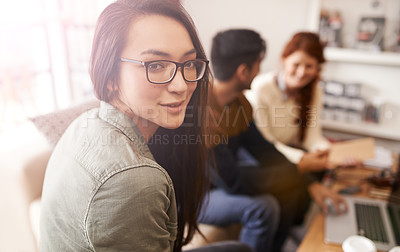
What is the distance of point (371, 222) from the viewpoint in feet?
3.75

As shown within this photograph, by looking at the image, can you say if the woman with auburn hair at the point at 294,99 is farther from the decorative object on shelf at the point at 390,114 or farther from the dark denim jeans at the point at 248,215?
the decorative object on shelf at the point at 390,114

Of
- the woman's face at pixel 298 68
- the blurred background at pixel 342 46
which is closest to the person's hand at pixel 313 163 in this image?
the woman's face at pixel 298 68

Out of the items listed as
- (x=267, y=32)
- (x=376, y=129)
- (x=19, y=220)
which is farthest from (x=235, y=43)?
(x=376, y=129)

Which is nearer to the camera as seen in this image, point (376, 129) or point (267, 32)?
point (376, 129)

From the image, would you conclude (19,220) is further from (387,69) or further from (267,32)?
(387,69)

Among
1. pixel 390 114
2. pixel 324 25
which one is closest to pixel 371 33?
pixel 324 25

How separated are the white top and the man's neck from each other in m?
0.28

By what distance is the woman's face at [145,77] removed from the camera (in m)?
0.55

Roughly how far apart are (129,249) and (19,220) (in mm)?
447

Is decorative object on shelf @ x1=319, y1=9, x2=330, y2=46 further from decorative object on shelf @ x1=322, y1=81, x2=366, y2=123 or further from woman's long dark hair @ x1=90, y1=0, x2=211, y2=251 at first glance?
woman's long dark hair @ x1=90, y1=0, x2=211, y2=251

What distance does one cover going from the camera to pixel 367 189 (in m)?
1.44

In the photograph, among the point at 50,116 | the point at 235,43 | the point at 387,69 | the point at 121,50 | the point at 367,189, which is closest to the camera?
the point at 121,50

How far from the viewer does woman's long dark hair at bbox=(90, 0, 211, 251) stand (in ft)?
1.80

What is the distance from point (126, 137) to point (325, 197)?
1040 mm
